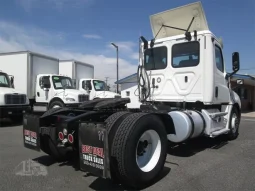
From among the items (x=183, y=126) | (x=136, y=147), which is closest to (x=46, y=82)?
(x=183, y=126)

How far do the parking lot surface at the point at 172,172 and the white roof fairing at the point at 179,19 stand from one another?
3132mm

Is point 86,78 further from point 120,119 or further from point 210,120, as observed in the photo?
point 120,119

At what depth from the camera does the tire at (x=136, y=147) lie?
3.68 metres

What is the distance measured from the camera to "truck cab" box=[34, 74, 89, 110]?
1367cm

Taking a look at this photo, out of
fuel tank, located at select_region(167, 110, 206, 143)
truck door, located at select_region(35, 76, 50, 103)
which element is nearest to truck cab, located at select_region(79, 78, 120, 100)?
truck door, located at select_region(35, 76, 50, 103)

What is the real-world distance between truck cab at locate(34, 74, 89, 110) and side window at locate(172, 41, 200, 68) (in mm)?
7790

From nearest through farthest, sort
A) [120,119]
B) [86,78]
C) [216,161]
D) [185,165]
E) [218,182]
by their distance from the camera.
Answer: [120,119], [218,182], [185,165], [216,161], [86,78]

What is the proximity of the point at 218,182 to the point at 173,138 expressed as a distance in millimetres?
1419

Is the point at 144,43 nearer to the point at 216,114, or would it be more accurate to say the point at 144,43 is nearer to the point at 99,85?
the point at 216,114

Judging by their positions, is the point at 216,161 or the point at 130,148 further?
the point at 216,161

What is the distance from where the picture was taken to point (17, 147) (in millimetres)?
6766

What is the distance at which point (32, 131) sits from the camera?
4746mm

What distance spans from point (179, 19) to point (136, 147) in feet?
14.5

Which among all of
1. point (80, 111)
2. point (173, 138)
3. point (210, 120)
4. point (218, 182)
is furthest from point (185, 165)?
point (80, 111)
